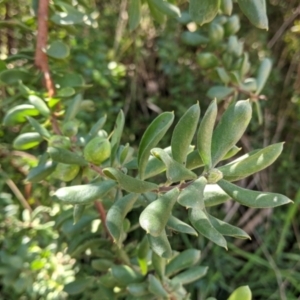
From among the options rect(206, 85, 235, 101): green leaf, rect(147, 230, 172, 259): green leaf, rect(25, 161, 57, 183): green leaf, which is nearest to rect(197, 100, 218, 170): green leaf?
rect(147, 230, 172, 259): green leaf

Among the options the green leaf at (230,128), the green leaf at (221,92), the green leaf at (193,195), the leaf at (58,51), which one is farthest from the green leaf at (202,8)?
the green leaf at (221,92)

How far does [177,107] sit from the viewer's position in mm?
1706

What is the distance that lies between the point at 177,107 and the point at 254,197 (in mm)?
1094

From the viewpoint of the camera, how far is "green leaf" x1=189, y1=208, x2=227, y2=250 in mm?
587

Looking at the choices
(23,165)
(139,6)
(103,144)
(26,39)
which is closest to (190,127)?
(103,144)

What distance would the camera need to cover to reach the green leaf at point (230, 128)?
2.10 feet

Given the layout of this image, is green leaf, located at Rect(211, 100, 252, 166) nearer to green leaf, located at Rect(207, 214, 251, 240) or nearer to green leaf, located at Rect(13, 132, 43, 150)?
green leaf, located at Rect(207, 214, 251, 240)

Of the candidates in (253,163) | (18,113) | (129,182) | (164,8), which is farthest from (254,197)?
(18,113)

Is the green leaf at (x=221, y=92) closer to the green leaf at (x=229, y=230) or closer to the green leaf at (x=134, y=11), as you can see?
the green leaf at (x=134, y=11)

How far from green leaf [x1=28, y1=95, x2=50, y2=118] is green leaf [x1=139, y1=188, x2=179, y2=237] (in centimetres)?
42

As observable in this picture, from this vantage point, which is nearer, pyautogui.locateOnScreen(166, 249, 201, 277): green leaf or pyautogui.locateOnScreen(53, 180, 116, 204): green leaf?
pyautogui.locateOnScreen(53, 180, 116, 204): green leaf

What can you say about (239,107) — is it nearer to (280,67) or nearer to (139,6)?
(139,6)

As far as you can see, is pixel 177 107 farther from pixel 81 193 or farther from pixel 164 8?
pixel 81 193

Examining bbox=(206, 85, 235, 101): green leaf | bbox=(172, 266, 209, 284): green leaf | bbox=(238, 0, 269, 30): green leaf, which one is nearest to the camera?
bbox=(238, 0, 269, 30): green leaf
